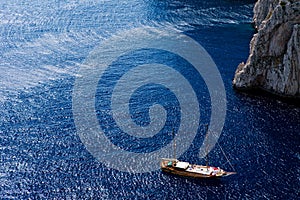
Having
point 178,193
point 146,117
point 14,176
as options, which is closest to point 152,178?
point 178,193

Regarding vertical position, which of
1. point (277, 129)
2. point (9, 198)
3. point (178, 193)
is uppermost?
point (277, 129)

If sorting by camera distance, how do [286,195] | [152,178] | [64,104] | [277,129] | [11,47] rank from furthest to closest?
1. [11,47]
2. [64,104]
3. [277,129]
4. [152,178]
5. [286,195]

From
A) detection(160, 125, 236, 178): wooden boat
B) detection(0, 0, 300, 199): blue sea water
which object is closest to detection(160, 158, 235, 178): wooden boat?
detection(160, 125, 236, 178): wooden boat

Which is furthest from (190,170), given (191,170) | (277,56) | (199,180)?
(277,56)

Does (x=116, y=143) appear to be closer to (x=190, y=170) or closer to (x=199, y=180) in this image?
(x=190, y=170)

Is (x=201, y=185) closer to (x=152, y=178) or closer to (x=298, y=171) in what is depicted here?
(x=152, y=178)

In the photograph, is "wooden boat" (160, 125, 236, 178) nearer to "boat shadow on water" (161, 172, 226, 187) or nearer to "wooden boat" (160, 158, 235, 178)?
"wooden boat" (160, 158, 235, 178)
